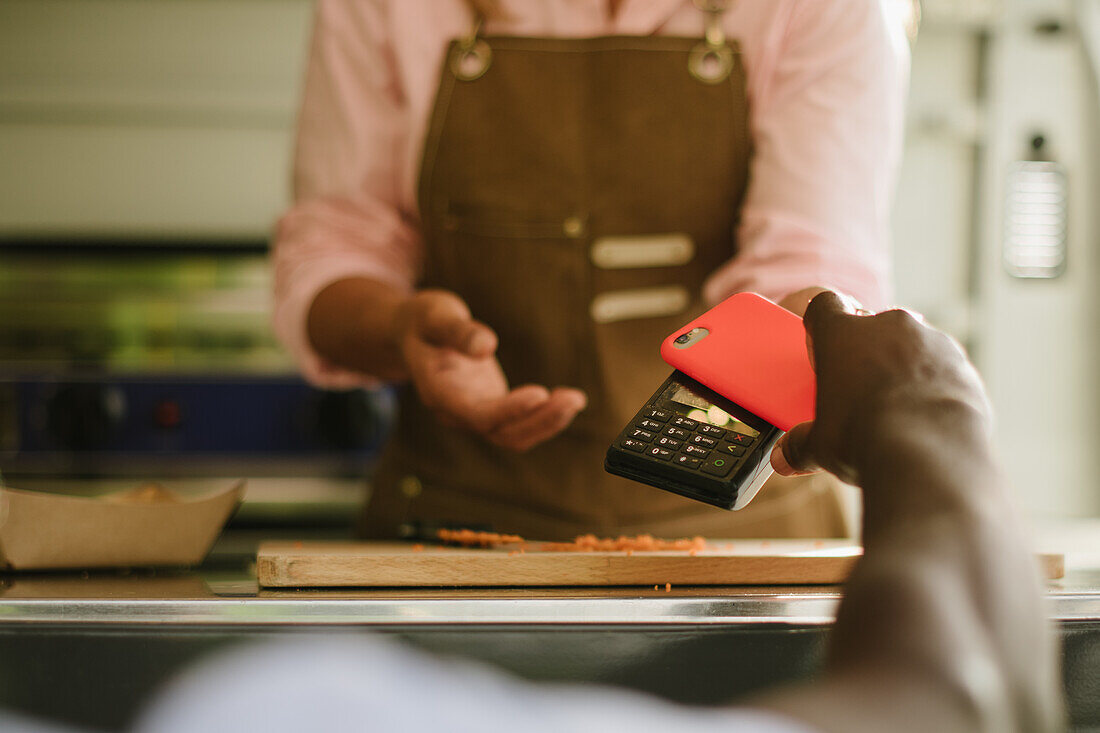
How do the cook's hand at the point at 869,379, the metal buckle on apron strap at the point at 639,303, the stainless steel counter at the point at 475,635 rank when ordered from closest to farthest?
the cook's hand at the point at 869,379
the stainless steel counter at the point at 475,635
the metal buckle on apron strap at the point at 639,303

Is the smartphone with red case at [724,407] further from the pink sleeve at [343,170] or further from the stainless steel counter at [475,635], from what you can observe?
the pink sleeve at [343,170]

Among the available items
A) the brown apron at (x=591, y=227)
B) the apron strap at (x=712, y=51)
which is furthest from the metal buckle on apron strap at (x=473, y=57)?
the apron strap at (x=712, y=51)

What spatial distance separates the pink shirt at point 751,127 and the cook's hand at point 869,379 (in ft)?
1.37

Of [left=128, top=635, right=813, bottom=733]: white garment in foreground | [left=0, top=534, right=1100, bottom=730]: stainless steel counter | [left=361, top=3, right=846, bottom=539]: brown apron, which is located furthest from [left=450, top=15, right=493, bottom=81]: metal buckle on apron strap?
[left=128, top=635, right=813, bottom=733]: white garment in foreground

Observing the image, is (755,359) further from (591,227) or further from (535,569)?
(591,227)

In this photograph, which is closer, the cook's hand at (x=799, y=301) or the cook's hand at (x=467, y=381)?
the cook's hand at (x=799, y=301)

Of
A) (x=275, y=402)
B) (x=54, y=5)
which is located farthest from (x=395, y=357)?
(x=54, y=5)

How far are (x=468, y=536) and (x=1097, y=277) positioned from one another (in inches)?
88.4

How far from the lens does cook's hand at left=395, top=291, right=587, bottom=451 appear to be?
34.5 inches

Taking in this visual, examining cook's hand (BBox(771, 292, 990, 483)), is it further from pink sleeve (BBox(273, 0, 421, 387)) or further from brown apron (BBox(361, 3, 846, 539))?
pink sleeve (BBox(273, 0, 421, 387))

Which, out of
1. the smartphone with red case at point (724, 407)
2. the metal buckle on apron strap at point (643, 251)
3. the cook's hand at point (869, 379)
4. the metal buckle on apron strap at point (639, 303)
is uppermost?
the cook's hand at point (869, 379)

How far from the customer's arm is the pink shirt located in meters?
0.50

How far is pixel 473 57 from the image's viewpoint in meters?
1.15

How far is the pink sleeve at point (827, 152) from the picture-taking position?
1019 mm
